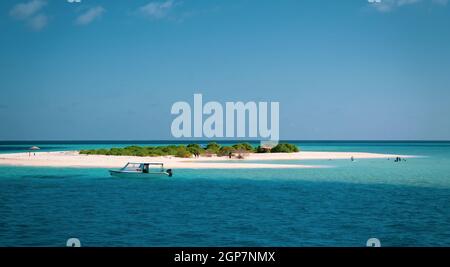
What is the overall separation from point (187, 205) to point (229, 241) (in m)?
7.68

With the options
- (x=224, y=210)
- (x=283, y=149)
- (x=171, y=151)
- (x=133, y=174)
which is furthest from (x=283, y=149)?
(x=224, y=210)

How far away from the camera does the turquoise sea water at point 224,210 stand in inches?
542

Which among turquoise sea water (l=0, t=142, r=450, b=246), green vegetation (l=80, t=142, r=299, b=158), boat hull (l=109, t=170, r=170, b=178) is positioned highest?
green vegetation (l=80, t=142, r=299, b=158)

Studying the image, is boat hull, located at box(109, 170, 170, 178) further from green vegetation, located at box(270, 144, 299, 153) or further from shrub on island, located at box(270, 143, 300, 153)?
green vegetation, located at box(270, 144, 299, 153)

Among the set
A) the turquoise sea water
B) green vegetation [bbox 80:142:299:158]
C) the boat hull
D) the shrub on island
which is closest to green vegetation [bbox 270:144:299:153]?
the shrub on island

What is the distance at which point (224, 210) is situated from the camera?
19.6m

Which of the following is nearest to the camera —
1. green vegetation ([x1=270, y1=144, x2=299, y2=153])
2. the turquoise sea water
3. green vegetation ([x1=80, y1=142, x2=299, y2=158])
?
the turquoise sea water

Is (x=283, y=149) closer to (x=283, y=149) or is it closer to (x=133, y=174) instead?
(x=283, y=149)

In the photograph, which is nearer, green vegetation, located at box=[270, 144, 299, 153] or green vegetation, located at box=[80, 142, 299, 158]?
green vegetation, located at box=[80, 142, 299, 158]

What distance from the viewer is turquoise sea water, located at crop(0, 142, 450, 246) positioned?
542 inches

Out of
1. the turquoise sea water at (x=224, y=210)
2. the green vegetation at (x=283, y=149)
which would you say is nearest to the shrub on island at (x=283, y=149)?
the green vegetation at (x=283, y=149)

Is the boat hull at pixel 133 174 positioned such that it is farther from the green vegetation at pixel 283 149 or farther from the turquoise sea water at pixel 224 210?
the green vegetation at pixel 283 149

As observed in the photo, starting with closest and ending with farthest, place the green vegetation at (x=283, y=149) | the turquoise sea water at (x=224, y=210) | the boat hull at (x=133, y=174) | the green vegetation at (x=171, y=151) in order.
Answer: the turquoise sea water at (x=224, y=210), the boat hull at (x=133, y=174), the green vegetation at (x=171, y=151), the green vegetation at (x=283, y=149)
